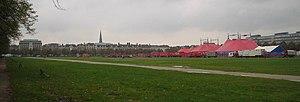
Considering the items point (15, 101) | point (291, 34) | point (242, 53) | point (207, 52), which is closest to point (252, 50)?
point (242, 53)

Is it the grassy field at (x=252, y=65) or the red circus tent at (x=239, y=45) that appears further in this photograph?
the red circus tent at (x=239, y=45)

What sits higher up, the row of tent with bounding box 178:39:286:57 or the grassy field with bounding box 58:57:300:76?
the row of tent with bounding box 178:39:286:57

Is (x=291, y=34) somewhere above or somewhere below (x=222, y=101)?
above

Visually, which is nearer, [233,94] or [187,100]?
[187,100]

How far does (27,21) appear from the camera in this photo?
80.9 ft

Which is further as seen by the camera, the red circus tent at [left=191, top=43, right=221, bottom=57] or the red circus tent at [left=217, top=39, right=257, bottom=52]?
the red circus tent at [left=191, top=43, right=221, bottom=57]

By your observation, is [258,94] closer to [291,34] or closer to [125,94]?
[125,94]

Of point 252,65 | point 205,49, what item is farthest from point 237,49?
point 252,65

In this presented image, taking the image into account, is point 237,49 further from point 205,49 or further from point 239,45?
point 205,49

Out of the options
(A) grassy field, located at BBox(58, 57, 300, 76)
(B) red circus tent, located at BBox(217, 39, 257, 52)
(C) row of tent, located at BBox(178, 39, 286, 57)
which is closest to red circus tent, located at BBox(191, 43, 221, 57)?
(C) row of tent, located at BBox(178, 39, 286, 57)

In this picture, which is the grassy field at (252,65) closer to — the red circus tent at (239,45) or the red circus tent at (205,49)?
the red circus tent at (239,45)

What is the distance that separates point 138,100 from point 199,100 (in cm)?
215

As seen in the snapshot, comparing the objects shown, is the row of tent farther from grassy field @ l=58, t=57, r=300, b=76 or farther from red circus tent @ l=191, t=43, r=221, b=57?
grassy field @ l=58, t=57, r=300, b=76

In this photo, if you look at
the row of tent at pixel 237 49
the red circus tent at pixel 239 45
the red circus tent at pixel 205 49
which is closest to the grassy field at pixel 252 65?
the row of tent at pixel 237 49
